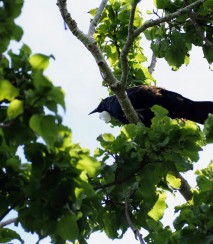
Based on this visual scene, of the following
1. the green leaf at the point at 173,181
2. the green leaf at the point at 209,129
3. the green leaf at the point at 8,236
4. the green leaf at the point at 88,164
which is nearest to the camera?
the green leaf at the point at 88,164

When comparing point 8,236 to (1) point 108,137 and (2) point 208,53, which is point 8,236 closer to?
(1) point 108,137

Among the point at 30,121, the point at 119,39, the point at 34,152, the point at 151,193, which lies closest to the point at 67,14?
the point at 119,39

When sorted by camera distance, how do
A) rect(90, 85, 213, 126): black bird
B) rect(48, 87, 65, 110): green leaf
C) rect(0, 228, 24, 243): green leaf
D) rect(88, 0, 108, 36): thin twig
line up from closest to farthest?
1. rect(48, 87, 65, 110): green leaf
2. rect(0, 228, 24, 243): green leaf
3. rect(88, 0, 108, 36): thin twig
4. rect(90, 85, 213, 126): black bird

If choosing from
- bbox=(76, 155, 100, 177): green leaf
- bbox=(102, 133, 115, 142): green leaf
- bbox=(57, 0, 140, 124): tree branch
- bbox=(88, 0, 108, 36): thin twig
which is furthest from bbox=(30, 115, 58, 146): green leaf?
bbox=(88, 0, 108, 36): thin twig

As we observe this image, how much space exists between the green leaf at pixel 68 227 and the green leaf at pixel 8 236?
116 centimetres

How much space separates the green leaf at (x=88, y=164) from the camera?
3035 mm

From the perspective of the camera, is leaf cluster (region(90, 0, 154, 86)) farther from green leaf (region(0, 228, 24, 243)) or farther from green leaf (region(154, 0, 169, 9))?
green leaf (region(0, 228, 24, 243))

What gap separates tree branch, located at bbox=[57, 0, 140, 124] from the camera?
5.54 meters

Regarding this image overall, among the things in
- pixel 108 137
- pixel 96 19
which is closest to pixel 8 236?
pixel 108 137

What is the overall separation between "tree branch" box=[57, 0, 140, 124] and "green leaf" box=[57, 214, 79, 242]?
8.42 ft

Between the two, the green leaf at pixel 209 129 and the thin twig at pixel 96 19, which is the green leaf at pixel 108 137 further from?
the thin twig at pixel 96 19

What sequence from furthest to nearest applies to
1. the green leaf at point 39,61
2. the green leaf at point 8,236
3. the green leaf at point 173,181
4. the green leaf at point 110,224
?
the green leaf at point 173,181 → the green leaf at point 110,224 → the green leaf at point 8,236 → the green leaf at point 39,61

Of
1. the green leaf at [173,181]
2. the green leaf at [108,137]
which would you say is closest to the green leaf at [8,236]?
the green leaf at [108,137]

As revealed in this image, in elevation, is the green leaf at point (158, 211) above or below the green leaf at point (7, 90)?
above
